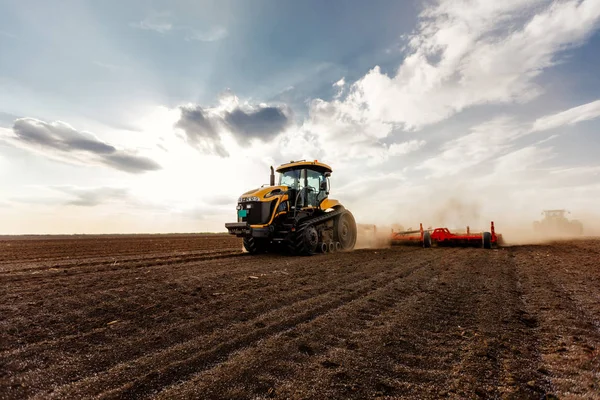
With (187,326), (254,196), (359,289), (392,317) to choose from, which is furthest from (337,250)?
(187,326)

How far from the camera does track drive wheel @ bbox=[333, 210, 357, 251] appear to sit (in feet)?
48.1

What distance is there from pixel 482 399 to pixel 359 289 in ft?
12.2

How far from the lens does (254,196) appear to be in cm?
1220

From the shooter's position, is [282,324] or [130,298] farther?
[130,298]

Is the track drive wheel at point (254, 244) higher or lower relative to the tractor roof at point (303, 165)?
lower

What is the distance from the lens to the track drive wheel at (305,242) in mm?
12172

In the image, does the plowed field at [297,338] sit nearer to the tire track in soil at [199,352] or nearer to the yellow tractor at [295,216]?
the tire track in soil at [199,352]

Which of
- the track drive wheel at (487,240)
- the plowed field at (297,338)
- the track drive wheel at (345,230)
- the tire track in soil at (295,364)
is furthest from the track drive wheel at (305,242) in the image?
the track drive wheel at (487,240)

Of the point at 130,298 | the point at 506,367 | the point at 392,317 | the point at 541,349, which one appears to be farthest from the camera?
the point at 130,298

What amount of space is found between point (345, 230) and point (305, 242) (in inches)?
145

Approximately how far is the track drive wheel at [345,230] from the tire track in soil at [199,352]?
9.26 metres

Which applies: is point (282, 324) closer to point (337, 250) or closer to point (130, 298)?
point (130, 298)

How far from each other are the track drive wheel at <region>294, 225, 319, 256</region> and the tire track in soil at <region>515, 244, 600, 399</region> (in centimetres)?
718

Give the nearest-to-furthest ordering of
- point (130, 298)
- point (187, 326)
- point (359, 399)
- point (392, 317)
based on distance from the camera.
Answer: point (359, 399)
point (187, 326)
point (392, 317)
point (130, 298)
